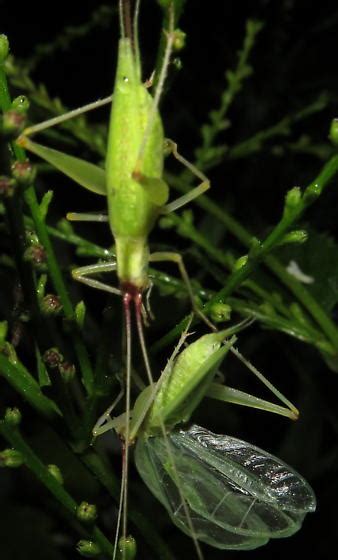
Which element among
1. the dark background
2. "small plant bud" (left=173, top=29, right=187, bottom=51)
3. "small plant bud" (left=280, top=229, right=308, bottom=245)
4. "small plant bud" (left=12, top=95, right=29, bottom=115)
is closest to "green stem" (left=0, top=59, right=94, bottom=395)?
"small plant bud" (left=12, top=95, right=29, bottom=115)

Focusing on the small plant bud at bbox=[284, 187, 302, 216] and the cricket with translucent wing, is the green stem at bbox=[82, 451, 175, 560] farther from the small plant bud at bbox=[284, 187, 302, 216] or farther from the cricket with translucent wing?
the small plant bud at bbox=[284, 187, 302, 216]

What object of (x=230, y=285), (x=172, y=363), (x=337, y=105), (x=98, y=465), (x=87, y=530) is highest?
(x=337, y=105)

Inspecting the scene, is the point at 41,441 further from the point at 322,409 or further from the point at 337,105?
the point at 337,105

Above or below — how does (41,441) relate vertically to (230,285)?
below

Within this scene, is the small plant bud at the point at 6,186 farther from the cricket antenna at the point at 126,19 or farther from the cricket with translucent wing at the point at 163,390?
the cricket antenna at the point at 126,19

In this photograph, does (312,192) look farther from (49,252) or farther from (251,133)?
(251,133)

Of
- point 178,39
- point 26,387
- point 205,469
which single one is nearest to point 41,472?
point 26,387

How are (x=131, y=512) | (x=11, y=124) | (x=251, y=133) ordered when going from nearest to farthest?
1. (x=11, y=124)
2. (x=131, y=512)
3. (x=251, y=133)

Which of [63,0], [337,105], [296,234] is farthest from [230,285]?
[63,0]
